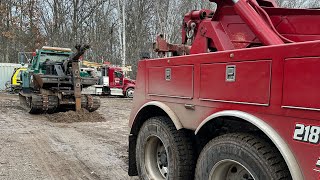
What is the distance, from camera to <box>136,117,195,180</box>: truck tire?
10.7ft

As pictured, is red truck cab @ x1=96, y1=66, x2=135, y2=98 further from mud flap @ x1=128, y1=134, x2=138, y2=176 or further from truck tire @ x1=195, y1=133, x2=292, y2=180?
truck tire @ x1=195, y1=133, x2=292, y2=180

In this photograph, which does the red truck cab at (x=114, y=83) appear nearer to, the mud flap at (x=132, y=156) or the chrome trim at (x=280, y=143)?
the mud flap at (x=132, y=156)

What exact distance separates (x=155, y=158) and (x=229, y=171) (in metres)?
1.40

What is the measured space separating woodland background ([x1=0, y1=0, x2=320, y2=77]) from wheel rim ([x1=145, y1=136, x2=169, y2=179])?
94.2 feet

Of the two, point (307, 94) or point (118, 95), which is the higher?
point (307, 94)

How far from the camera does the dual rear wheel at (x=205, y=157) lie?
2.23m

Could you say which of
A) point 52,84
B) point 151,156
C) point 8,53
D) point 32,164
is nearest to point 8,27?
point 8,53

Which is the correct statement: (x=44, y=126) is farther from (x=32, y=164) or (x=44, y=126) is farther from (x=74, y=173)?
(x=74, y=173)

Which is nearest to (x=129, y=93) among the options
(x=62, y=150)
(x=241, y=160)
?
(x=62, y=150)

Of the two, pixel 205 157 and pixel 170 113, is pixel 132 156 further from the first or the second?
pixel 205 157

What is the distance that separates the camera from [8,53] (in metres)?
34.8

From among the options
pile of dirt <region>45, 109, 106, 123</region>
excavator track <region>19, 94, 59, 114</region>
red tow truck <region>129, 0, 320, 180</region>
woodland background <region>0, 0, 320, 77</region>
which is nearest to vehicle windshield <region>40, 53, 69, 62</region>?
excavator track <region>19, 94, 59, 114</region>

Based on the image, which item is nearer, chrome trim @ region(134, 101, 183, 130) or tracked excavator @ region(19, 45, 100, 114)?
chrome trim @ region(134, 101, 183, 130)

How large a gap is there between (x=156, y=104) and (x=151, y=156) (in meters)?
0.65
